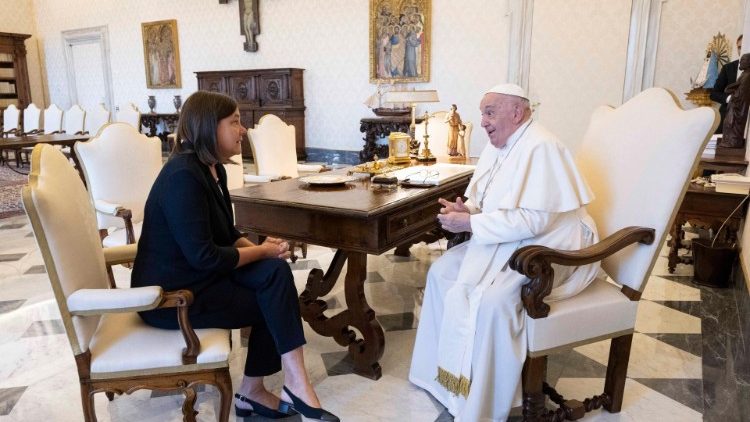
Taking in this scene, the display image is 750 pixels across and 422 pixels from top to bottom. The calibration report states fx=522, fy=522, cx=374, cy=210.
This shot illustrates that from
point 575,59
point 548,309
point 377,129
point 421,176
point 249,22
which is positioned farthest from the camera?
point 249,22

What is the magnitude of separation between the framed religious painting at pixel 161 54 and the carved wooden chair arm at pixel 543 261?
10449 millimetres

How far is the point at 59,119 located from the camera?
8953 millimetres

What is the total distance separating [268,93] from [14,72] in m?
7.12

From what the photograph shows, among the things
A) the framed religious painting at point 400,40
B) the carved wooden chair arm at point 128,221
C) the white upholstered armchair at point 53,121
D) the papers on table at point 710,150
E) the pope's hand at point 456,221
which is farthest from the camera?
the white upholstered armchair at point 53,121

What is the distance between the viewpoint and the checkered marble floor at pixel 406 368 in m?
2.17

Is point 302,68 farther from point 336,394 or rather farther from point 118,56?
point 336,394

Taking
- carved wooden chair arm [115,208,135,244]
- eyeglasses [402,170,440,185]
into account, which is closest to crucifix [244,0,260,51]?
carved wooden chair arm [115,208,135,244]

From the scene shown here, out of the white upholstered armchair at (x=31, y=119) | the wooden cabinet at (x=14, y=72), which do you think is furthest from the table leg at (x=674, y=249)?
the wooden cabinet at (x=14, y=72)

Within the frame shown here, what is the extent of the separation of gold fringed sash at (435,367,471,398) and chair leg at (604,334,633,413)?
64 cm

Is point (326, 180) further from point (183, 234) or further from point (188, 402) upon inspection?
point (188, 402)

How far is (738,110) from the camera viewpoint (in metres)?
3.85

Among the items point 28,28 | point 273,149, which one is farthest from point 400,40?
point 28,28

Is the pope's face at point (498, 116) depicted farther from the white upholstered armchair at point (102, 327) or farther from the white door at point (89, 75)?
the white door at point (89, 75)

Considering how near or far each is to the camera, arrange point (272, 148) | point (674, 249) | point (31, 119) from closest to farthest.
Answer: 1. point (674, 249)
2. point (272, 148)
3. point (31, 119)
